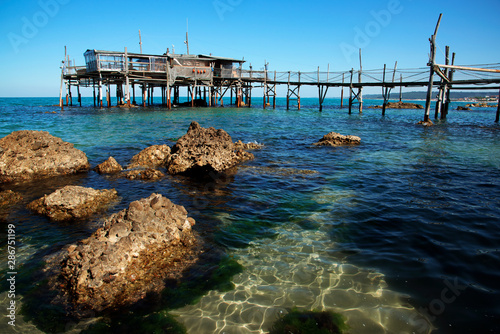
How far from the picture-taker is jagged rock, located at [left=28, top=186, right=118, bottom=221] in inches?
237

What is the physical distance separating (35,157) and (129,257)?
7416mm

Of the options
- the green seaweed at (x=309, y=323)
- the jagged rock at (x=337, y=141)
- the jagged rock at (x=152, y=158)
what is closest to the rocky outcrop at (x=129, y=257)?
the green seaweed at (x=309, y=323)

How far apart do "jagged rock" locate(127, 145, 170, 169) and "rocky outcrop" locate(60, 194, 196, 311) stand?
18.8ft

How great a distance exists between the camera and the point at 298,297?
384 centimetres

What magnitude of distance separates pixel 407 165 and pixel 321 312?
8.94 meters

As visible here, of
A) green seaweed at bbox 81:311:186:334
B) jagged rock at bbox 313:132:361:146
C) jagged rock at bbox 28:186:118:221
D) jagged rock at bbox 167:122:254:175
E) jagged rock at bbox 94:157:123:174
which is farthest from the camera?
jagged rock at bbox 313:132:361:146

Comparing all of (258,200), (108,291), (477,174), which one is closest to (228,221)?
(258,200)

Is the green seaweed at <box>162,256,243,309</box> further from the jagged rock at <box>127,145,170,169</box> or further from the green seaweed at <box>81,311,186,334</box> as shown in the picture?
the jagged rock at <box>127,145,170,169</box>

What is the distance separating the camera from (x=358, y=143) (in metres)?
15.7

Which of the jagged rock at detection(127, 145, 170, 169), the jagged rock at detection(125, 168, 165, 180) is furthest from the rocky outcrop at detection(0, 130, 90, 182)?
the jagged rock at detection(125, 168, 165, 180)

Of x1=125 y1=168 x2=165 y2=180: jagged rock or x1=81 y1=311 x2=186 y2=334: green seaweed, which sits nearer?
x1=81 y1=311 x2=186 y2=334: green seaweed

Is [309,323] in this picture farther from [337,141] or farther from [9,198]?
[337,141]

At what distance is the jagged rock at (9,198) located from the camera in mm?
6608

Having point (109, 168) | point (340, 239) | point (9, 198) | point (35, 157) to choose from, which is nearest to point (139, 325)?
point (340, 239)
